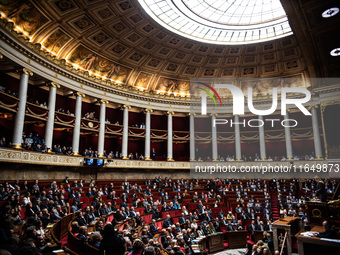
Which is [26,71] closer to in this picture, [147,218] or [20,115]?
[20,115]

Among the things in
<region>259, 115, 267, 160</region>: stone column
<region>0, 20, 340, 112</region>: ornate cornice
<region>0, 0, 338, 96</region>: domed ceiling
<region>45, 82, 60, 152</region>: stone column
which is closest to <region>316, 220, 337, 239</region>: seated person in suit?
<region>0, 0, 338, 96</region>: domed ceiling

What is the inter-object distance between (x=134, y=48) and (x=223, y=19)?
802 centimetres

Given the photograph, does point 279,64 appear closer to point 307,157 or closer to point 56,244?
point 307,157

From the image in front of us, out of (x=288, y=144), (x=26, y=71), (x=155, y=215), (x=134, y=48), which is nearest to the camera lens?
(x=155, y=215)

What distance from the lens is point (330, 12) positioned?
6.33 meters

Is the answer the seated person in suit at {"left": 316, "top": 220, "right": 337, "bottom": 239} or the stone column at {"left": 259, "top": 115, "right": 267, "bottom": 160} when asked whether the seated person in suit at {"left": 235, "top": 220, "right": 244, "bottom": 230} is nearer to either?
the seated person in suit at {"left": 316, "top": 220, "right": 337, "bottom": 239}

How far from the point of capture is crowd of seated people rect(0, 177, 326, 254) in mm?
5985

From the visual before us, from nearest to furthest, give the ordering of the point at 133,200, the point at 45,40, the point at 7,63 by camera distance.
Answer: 1. the point at 133,200
2. the point at 7,63
3. the point at 45,40

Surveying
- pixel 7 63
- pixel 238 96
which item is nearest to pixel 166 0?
pixel 7 63

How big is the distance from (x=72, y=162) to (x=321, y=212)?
15701 millimetres

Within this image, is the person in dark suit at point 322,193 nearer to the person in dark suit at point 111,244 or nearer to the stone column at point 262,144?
the person in dark suit at point 111,244

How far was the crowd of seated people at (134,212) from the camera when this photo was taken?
5985mm

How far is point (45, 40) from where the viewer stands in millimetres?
16688

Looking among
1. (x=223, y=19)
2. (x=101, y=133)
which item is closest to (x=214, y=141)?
(x=101, y=133)
